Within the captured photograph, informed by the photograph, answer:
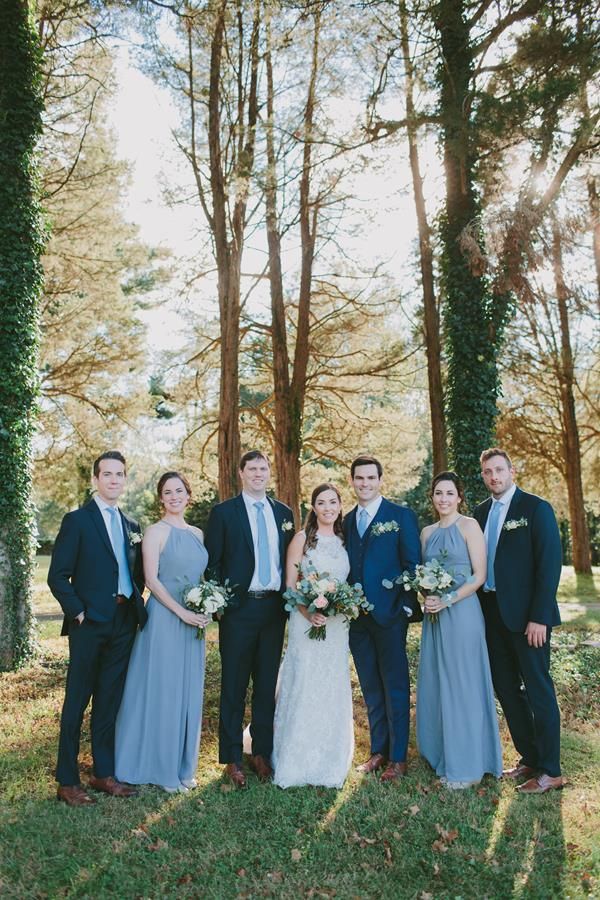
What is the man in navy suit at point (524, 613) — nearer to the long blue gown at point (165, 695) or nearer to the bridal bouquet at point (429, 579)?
the bridal bouquet at point (429, 579)

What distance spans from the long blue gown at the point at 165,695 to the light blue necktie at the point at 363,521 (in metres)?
1.26

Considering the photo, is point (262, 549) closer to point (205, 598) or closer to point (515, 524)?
point (205, 598)

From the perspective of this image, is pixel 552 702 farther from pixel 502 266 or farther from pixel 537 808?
pixel 502 266

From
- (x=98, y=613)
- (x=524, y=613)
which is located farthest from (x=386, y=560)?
(x=98, y=613)

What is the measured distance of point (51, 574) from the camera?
4695 mm

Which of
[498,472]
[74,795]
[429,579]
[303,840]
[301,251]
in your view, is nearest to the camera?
[303,840]

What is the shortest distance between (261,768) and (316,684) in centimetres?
74

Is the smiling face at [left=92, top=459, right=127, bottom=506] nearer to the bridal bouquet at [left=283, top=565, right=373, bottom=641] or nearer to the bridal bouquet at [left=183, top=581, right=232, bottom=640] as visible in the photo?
the bridal bouquet at [left=183, top=581, right=232, bottom=640]

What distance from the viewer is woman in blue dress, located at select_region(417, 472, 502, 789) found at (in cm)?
498

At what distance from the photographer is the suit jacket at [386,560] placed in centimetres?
516

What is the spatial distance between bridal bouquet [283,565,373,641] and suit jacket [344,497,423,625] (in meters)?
0.21

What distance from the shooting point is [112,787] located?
4.77m

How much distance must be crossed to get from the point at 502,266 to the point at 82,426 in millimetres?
10532


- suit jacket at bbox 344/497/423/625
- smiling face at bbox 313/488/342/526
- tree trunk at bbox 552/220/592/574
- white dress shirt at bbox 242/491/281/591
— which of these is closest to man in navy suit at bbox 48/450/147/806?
white dress shirt at bbox 242/491/281/591
